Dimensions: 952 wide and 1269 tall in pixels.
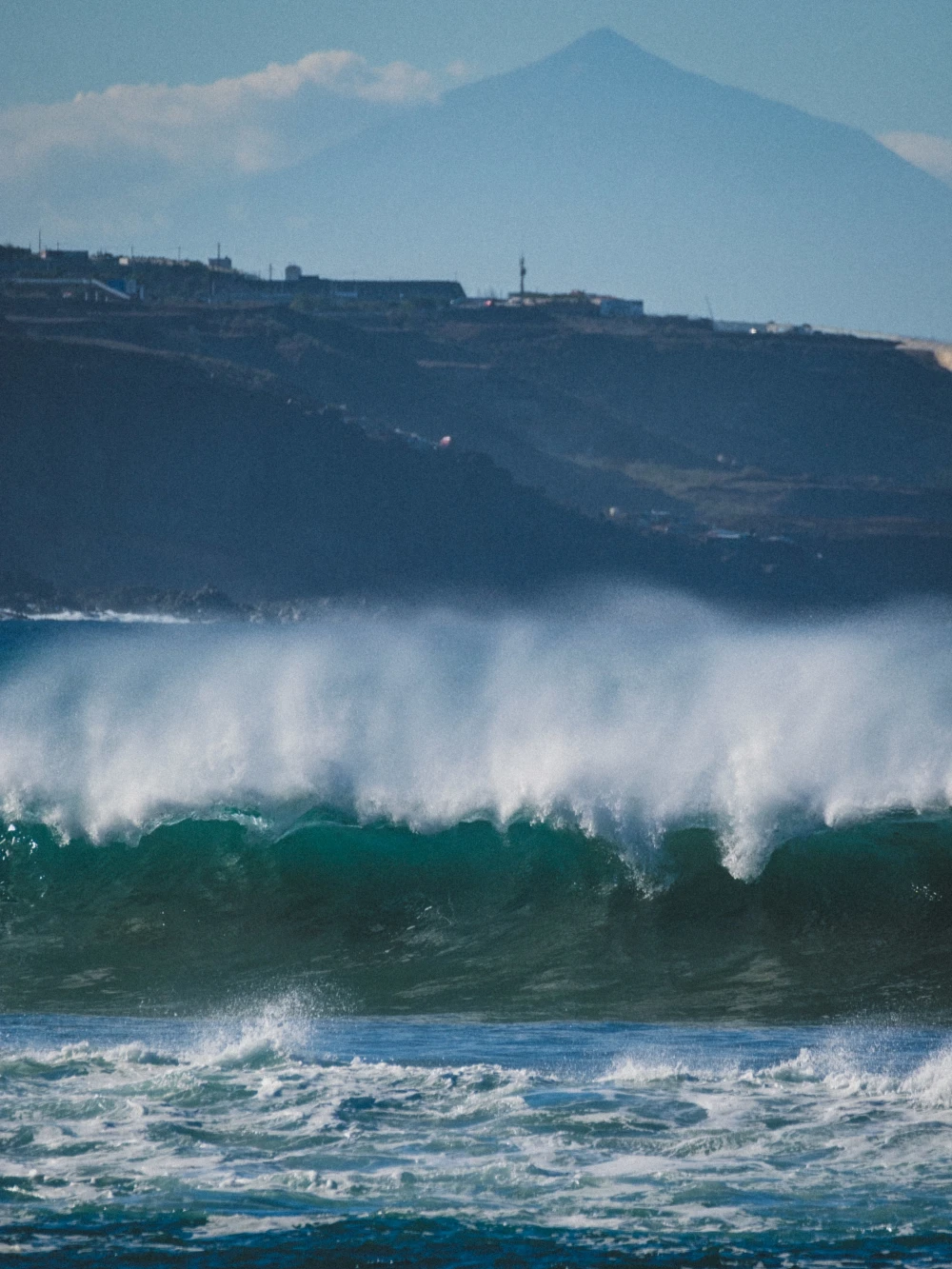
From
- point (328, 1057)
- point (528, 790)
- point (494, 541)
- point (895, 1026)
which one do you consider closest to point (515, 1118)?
point (328, 1057)

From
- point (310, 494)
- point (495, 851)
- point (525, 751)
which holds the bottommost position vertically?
point (495, 851)

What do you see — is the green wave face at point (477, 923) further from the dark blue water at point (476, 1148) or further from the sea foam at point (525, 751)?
the dark blue water at point (476, 1148)

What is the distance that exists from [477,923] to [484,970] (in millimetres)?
1080

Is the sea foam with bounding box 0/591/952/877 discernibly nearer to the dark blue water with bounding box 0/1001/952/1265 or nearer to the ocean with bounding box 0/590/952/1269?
the ocean with bounding box 0/590/952/1269

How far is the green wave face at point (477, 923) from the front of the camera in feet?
38.7

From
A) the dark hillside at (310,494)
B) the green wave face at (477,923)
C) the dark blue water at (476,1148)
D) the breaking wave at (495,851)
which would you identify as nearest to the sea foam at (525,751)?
the breaking wave at (495,851)

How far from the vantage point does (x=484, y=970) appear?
41.2ft

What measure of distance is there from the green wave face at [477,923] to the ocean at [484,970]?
4 centimetres

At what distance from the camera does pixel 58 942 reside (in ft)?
44.2

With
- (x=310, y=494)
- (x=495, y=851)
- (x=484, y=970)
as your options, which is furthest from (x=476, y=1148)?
(x=310, y=494)

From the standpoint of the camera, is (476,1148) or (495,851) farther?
(495,851)

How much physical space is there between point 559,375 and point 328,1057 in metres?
120

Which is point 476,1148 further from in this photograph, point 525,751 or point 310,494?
point 310,494

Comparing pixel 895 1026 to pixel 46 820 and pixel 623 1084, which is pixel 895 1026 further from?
pixel 46 820
